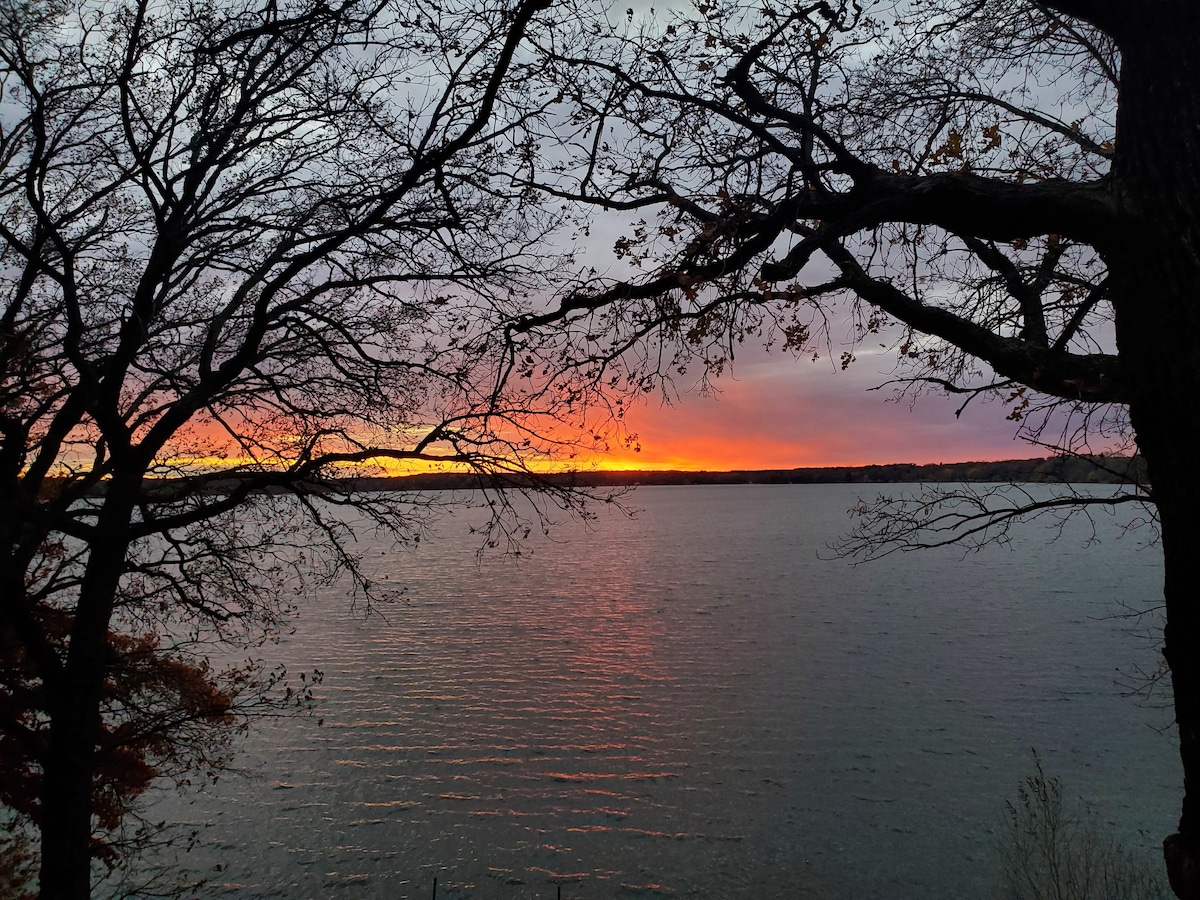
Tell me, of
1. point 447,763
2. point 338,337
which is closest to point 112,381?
point 338,337

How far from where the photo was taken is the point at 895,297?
614 centimetres

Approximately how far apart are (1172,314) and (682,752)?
A: 1470 cm

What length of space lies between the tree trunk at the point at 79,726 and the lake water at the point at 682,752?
17.0 feet

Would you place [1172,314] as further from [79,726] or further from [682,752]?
[682,752]

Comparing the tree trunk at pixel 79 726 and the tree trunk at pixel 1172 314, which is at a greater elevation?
the tree trunk at pixel 1172 314

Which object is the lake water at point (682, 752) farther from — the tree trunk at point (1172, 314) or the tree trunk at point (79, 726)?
the tree trunk at point (1172, 314)

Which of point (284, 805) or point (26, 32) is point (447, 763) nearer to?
point (284, 805)

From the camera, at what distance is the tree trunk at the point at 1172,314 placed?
4328 millimetres

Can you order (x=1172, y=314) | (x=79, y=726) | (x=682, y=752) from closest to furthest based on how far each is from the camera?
(x=1172, y=314) → (x=79, y=726) → (x=682, y=752)

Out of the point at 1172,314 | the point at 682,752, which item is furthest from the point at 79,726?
the point at 682,752

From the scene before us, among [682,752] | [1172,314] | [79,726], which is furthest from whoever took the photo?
[682,752]

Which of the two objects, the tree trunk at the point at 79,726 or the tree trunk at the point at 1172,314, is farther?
the tree trunk at the point at 79,726

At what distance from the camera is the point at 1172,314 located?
436 centimetres

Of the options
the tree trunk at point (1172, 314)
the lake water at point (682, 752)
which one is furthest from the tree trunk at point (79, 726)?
the tree trunk at point (1172, 314)
